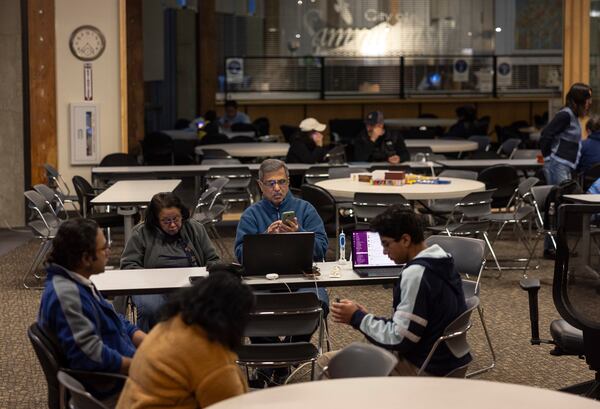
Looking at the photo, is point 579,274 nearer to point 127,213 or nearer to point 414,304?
point 414,304

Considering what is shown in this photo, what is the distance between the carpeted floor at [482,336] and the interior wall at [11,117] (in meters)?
2.71

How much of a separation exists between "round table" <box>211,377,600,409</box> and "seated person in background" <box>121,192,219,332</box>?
9.27ft

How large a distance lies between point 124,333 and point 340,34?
18704mm

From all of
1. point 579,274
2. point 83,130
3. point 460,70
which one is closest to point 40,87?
point 83,130

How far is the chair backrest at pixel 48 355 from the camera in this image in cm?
430

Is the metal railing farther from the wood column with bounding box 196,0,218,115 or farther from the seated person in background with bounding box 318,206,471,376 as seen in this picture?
the seated person in background with bounding box 318,206,471,376

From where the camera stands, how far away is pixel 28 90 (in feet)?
43.4

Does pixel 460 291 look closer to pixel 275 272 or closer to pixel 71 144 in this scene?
pixel 275 272

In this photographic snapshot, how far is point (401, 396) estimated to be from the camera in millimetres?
3512

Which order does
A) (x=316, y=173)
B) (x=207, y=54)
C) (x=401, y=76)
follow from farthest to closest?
(x=401, y=76), (x=207, y=54), (x=316, y=173)

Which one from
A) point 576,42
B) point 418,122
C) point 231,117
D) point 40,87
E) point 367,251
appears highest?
point 576,42

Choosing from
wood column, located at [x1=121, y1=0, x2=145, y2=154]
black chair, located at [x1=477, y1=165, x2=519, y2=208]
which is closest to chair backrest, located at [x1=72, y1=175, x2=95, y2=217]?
black chair, located at [x1=477, y1=165, x2=519, y2=208]

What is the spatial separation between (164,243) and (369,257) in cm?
122

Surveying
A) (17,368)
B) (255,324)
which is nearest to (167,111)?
(17,368)
